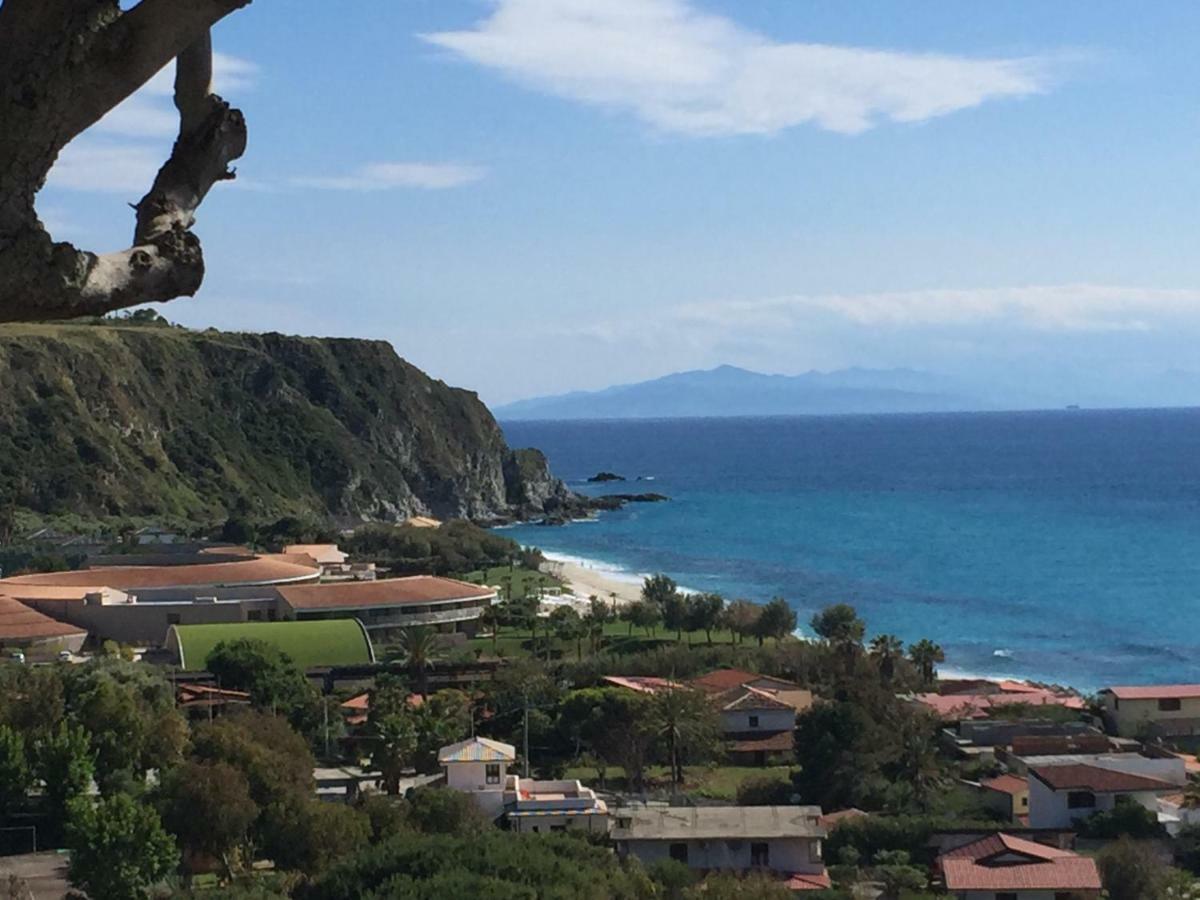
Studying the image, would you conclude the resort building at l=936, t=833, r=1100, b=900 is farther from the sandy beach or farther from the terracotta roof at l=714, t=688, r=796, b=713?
the sandy beach

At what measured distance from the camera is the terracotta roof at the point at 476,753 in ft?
118

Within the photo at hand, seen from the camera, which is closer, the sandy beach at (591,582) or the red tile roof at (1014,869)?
the red tile roof at (1014,869)

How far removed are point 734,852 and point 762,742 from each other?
1235 cm

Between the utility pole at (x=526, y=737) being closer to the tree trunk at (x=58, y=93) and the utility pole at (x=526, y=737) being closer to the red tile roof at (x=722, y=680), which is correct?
the red tile roof at (x=722, y=680)

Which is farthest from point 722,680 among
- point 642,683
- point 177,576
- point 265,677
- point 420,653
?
point 177,576

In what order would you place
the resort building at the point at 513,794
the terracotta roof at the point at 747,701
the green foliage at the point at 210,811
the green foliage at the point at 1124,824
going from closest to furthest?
the green foliage at the point at 210,811 → the resort building at the point at 513,794 → the green foliage at the point at 1124,824 → the terracotta roof at the point at 747,701

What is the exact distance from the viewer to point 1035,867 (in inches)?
1158

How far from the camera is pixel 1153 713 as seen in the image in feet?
151

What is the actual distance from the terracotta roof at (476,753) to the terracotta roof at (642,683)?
7.51 meters

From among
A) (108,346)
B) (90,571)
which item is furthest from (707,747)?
(108,346)

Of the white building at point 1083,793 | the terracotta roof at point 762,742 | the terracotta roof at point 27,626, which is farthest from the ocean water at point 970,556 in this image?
the terracotta roof at point 27,626

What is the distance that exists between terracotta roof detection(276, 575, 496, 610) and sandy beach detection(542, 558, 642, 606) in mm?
9243

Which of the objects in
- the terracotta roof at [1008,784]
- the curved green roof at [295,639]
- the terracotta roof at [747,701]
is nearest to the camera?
A: the terracotta roof at [1008,784]

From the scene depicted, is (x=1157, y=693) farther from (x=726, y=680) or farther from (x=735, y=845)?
(x=735, y=845)
